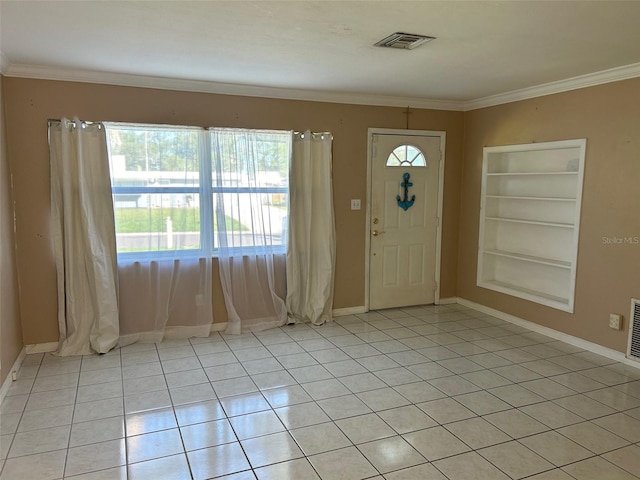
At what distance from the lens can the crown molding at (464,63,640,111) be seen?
3.61m

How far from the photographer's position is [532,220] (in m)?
4.77

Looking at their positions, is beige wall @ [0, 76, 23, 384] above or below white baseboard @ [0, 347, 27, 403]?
above

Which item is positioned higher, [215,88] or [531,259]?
[215,88]

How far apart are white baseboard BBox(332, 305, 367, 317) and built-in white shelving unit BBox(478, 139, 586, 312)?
1447 millimetres

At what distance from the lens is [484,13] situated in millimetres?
2438

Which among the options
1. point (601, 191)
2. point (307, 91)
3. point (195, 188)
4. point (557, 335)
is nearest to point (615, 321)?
point (557, 335)

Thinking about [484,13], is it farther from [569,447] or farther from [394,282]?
[394,282]

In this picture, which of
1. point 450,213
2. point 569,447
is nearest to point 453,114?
point 450,213

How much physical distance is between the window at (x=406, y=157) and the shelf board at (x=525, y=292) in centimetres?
160

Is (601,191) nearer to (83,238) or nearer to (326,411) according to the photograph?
(326,411)

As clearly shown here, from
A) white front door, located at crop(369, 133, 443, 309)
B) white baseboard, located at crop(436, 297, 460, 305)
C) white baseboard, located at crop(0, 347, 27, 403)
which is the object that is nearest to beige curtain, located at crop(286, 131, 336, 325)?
white front door, located at crop(369, 133, 443, 309)

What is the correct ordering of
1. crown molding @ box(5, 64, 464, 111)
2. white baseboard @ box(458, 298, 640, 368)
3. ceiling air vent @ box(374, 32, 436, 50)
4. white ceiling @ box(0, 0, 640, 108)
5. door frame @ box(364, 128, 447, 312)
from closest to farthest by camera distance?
1. white ceiling @ box(0, 0, 640, 108)
2. ceiling air vent @ box(374, 32, 436, 50)
3. crown molding @ box(5, 64, 464, 111)
4. white baseboard @ box(458, 298, 640, 368)
5. door frame @ box(364, 128, 447, 312)

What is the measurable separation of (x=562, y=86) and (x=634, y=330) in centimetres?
224

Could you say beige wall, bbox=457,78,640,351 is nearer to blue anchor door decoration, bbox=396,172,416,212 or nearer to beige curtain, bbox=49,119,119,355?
blue anchor door decoration, bbox=396,172,416,212
